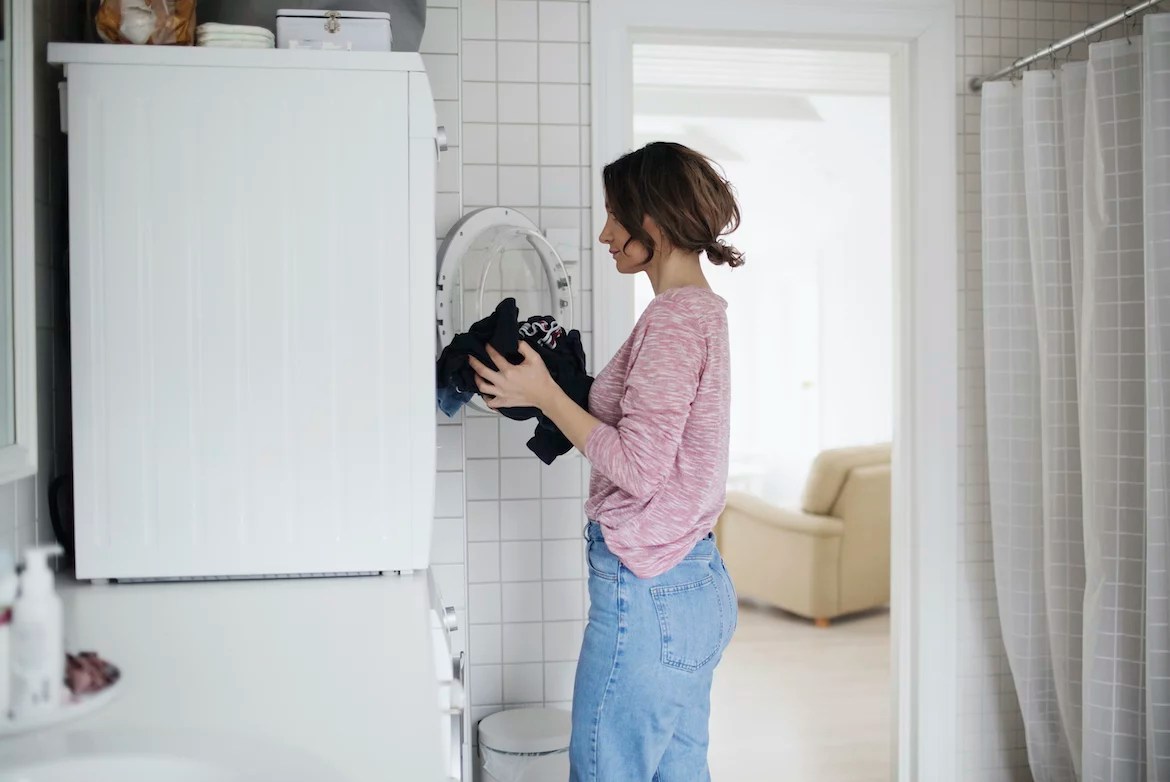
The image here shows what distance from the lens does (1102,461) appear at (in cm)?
200

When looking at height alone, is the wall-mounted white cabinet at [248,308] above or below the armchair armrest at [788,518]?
above

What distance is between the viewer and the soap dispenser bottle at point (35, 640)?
31.4 inches

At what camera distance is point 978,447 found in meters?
2.33

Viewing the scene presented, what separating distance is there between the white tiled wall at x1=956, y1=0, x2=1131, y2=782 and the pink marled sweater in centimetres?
115

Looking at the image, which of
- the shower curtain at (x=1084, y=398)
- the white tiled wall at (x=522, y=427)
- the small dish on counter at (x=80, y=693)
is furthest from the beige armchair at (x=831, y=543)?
the small dish on counter at (x=80, y=693)

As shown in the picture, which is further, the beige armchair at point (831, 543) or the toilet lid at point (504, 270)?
the beige armchair at point (831, 543)

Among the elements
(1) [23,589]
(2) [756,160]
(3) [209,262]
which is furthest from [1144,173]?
(2) [756,160]

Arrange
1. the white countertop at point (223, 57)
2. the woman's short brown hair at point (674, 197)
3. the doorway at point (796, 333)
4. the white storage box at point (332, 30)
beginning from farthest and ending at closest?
the doorway at point (796, 333)
the woman's short brown hair at point (674, 197)
the white storage box at point (332, 30)
the white countertop at point (223, 57)

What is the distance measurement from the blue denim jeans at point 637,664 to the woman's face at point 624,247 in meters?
0.47

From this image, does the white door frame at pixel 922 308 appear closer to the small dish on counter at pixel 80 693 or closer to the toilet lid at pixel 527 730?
the toilet lid at pixel 527 730

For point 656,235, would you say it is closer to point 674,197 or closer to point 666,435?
point 674,197

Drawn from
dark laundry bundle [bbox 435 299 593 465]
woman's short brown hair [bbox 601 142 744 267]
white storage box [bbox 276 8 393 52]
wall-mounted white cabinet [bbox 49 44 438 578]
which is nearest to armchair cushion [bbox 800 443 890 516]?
dark laundry bundle [bbox 435 299 593 465]

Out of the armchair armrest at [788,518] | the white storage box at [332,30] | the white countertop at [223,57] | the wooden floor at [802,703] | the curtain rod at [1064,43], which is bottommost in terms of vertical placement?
the wooden floor at [802,703]

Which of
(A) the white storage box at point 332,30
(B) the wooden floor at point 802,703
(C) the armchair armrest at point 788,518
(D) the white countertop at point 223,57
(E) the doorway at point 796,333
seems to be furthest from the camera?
(C) the armchair armrest at point 788,518
